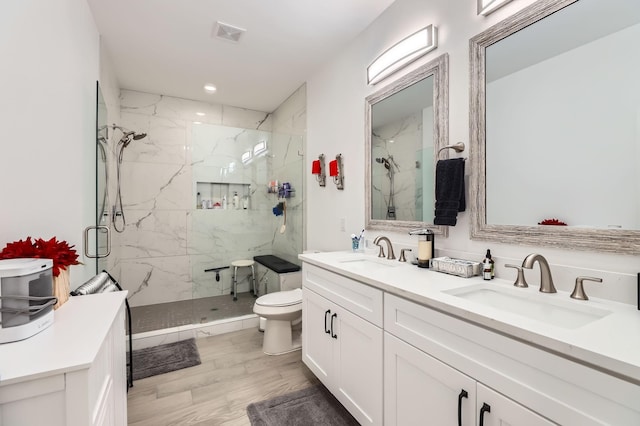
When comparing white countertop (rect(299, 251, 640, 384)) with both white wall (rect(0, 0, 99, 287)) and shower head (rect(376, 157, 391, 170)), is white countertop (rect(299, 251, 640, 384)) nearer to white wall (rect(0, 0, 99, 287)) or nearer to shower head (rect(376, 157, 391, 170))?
shower head (rect(376, 157, 391, 170))

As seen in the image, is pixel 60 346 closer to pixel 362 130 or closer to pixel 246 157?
pixel 362 130

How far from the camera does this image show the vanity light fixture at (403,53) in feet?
5.77

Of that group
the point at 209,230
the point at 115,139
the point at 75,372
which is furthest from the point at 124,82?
the point at 75,372

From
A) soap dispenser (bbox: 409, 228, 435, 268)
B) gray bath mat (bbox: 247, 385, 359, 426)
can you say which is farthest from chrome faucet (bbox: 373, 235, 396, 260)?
gray bath mat (bbox: 247, 385, 359, 426)

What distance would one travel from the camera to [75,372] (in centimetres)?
72

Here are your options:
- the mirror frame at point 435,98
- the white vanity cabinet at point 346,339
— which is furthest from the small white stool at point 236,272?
the mirror frame at point 435,98

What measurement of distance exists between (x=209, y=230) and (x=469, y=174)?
3126 mm

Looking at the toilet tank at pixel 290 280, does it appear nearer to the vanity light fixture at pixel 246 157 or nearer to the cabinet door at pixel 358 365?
the cabinet door at pixel 358 365

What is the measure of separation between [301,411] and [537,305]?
1.43 metres

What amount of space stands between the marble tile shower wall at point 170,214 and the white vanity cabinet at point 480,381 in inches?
113

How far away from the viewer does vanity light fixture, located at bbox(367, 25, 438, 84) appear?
1.76m

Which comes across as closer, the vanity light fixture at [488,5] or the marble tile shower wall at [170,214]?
the vanity light fixture at [488,5]

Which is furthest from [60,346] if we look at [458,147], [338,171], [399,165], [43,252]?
[338,171]

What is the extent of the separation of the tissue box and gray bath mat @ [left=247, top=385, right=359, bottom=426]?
1.04m
